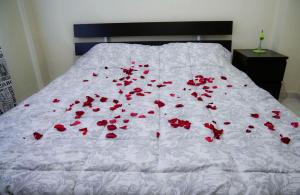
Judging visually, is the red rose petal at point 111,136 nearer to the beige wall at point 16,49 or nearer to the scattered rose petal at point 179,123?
the scattered rose petal at point 179,123

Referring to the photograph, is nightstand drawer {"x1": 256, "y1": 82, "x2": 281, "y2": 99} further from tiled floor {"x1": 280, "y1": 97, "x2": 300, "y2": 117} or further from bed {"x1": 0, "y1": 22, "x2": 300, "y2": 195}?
bed {"x1": 0, "y1": 22, "x2": 300, "y2": 195}

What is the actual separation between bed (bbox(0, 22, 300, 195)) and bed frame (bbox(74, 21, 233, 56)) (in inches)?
36.9

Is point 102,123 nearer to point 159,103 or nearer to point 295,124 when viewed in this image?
point 159,103

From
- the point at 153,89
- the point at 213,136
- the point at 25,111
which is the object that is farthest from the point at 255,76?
the point at 25,111

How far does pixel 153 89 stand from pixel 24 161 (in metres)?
1.09

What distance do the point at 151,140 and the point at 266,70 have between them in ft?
6.34

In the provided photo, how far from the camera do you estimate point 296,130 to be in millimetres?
1174

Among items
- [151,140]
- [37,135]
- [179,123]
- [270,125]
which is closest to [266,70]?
[270,125]

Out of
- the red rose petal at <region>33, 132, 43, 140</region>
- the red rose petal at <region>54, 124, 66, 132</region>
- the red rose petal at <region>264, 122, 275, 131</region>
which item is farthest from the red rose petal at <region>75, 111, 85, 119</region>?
the red rose petal at <region>264, 122, 275, 131</region>

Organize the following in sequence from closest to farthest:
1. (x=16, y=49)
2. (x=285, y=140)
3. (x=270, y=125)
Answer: (x=285, y=140), (x=270, y=125), (x=16, y=49)

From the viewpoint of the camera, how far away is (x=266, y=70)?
2463mm

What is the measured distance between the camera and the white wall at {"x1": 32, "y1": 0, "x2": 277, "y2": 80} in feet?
8.71

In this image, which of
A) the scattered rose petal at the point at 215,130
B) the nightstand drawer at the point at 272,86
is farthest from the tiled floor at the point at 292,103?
the scattered rose petal at the point at 215,130

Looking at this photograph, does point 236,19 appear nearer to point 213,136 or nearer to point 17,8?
point 213,136
